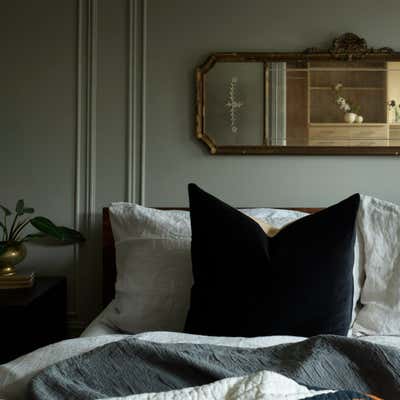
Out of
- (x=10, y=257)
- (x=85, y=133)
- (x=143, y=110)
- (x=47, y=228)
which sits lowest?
(x=10, y=257)

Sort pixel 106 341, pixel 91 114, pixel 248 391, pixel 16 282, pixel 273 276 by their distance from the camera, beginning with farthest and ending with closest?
pixel 91 114 < pixel 16 282 < pixel 273 276 < pixel 106 341 < pixel 248 391

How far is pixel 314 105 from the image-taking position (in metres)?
2.28

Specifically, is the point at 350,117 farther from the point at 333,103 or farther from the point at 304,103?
the point at 304,103

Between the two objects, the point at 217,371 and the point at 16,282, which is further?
the point at 16,282

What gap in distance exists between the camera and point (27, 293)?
2059 mm

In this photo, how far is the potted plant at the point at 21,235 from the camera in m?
2.17

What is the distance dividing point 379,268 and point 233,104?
1.02m

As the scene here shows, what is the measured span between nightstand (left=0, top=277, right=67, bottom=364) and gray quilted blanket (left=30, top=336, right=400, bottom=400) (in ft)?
3.09

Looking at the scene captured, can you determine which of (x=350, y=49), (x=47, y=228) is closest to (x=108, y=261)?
(x=47, y=228)

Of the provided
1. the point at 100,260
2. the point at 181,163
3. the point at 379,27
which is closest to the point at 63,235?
the point at 100,260

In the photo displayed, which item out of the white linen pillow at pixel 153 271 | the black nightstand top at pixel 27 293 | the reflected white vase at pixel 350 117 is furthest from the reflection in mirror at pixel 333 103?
the black nightstand top at pixel 27 293

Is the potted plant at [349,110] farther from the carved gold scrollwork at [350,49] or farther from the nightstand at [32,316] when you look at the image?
the nightstand at [32,316]

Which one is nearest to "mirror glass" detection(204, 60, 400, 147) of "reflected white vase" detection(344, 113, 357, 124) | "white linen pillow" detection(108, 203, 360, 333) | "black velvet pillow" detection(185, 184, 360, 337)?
"reflected white vase" detection(344, 113, 357, 124)

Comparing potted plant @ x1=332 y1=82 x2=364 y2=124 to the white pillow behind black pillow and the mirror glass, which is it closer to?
the mirror glass
